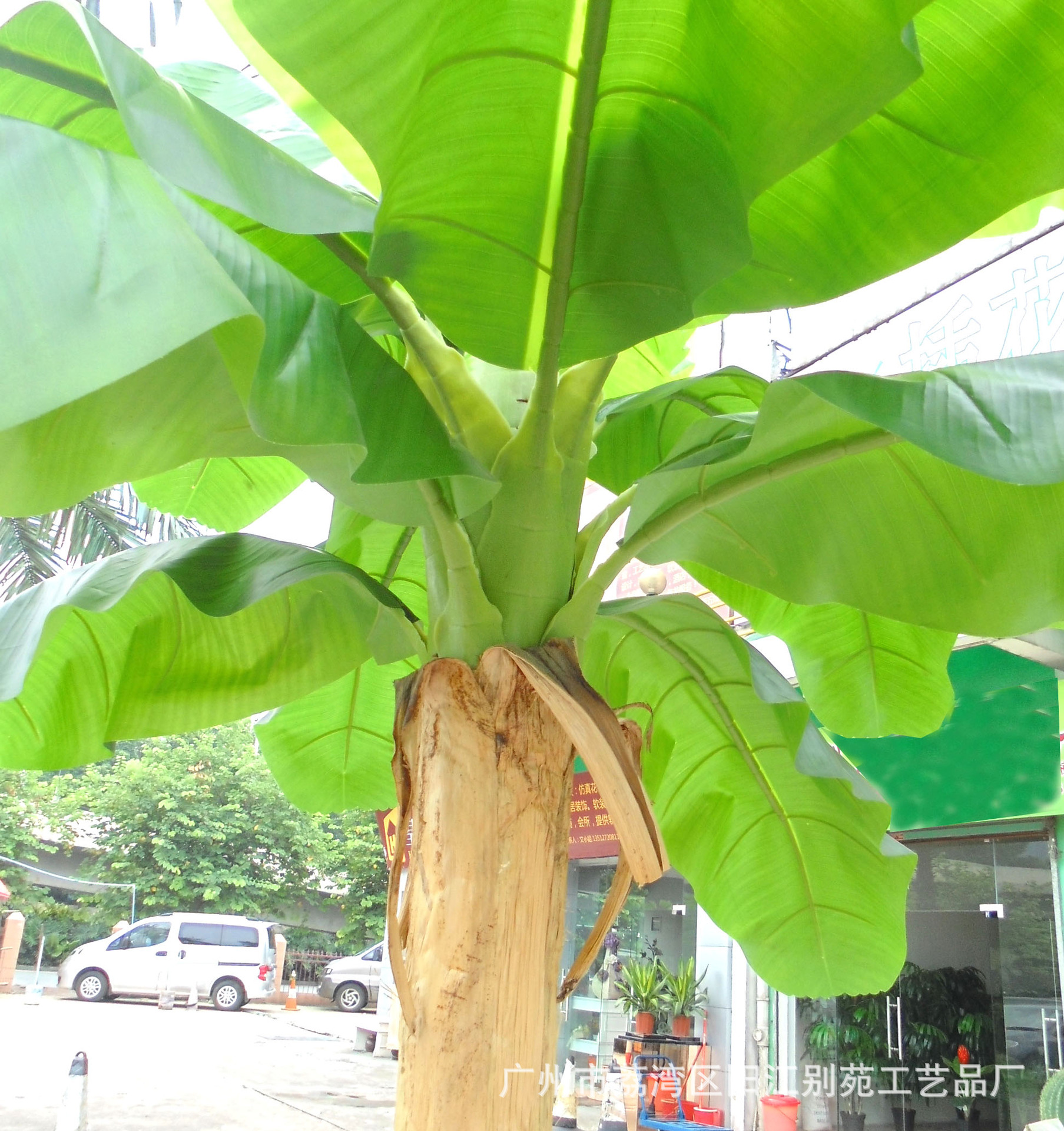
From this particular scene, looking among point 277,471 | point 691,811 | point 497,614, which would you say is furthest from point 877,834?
point 277,471

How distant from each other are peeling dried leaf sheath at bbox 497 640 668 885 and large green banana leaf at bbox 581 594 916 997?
52 centimetres

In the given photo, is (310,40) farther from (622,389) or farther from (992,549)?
(622,389)

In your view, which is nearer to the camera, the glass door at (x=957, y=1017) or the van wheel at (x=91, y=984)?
the glass door at (x=957, y=1017)

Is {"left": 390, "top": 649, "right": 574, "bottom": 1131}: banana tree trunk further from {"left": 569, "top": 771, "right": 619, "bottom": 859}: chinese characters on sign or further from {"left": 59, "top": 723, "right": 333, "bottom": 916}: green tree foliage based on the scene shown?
{"left": 59, "top": 723, "right": 333, "bottom": 916}: green tree foliage

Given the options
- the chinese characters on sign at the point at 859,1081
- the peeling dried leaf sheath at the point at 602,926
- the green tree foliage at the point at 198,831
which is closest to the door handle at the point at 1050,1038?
the chinese characters on sign at the point at 859,1081

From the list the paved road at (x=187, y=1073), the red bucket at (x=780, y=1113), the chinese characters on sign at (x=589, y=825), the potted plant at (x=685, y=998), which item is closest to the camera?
the red bucket at (x=780, y=1113)

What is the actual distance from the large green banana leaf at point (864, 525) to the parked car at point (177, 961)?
20.8 m

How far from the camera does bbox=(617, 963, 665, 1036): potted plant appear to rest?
27.2 ft

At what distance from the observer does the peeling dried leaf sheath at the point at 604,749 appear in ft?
4.64

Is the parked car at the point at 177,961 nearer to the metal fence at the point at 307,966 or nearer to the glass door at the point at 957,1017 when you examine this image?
the metal fence at the point at 307,966

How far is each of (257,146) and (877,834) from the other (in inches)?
65.3

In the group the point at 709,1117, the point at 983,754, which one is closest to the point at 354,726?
the point at 983,754

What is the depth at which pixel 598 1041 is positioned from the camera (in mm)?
9312

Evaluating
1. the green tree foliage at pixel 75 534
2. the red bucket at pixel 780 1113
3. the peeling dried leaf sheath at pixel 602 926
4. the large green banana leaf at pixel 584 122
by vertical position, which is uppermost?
the green tree foliage at pixel 75 534
